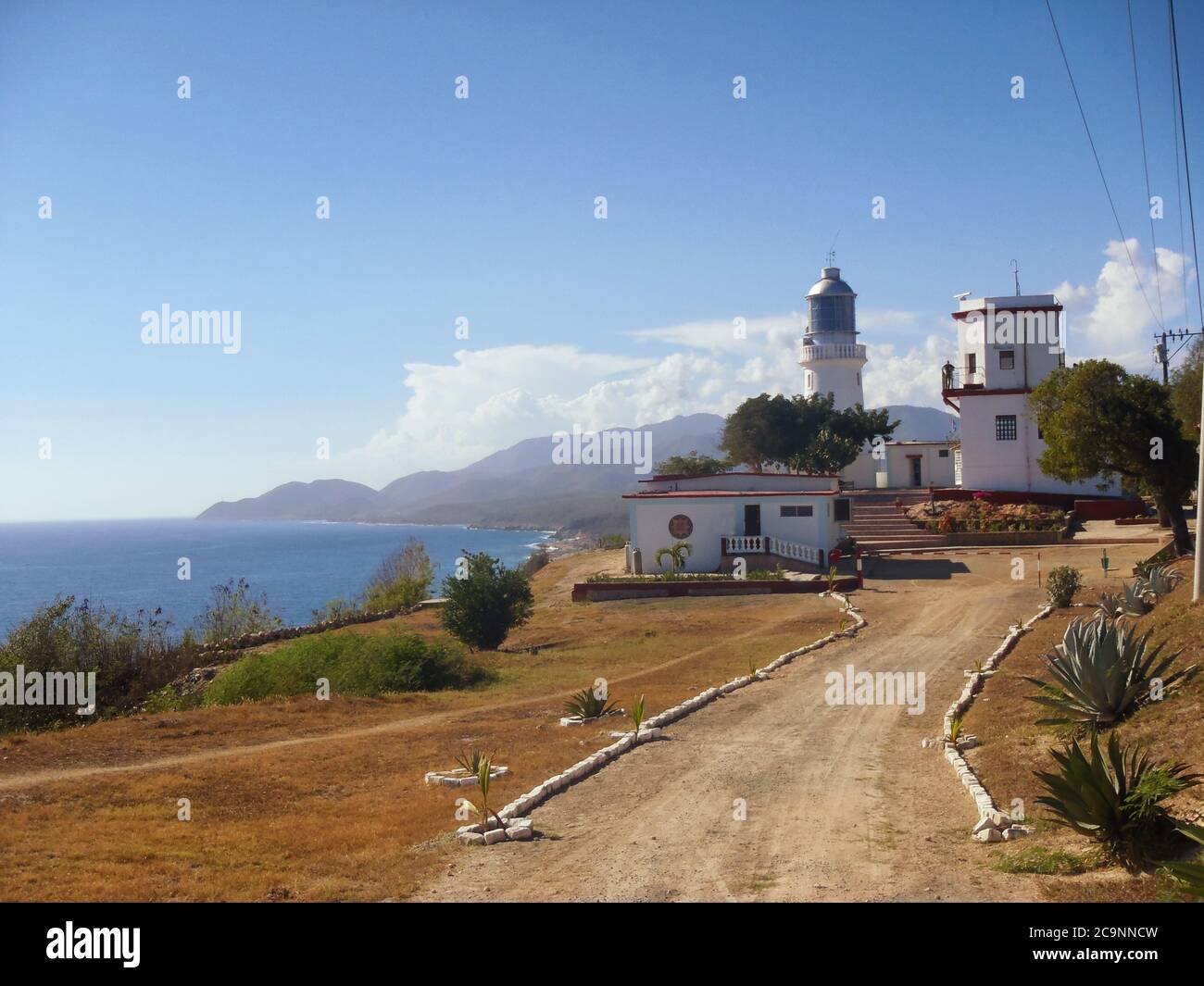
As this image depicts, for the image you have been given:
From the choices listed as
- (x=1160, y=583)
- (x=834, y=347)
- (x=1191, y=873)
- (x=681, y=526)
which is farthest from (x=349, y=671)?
(x=834, y=347)

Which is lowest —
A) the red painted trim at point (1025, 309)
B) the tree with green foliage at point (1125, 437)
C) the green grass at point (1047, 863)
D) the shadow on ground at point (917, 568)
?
the green grass at point (1047, 863)

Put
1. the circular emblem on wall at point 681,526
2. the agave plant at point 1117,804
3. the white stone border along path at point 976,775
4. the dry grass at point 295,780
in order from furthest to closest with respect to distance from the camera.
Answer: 1. the circular emblem on wall at point 681,526
2. the dry grass at point 295,780
3. the white stone border along path at point 976,775
4. the agave plant at point 1117,804

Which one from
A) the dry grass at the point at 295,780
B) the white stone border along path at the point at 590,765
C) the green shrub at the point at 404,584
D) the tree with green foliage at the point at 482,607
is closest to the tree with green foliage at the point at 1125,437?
the dry grass at the point at 295,780

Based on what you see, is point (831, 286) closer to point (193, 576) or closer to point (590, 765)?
point (590, 765)

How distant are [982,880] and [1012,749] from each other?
190 inches

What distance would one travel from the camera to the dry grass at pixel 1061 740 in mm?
7093

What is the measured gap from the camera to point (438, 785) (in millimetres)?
12422

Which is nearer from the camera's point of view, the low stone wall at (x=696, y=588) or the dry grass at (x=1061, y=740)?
the dry grass at (x=1061, y=740)

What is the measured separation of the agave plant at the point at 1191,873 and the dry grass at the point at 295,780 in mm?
5333

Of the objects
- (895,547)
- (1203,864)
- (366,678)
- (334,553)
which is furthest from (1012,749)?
(334,553)

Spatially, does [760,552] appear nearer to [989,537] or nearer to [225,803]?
[989,537]

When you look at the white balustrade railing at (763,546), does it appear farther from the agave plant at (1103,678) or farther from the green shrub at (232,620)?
the agave plant at (1103,678)

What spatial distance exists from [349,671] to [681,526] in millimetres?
17714

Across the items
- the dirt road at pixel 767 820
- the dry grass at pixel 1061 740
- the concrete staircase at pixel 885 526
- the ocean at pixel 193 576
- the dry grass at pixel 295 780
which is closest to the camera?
the dry grass at pixel 1061 740
